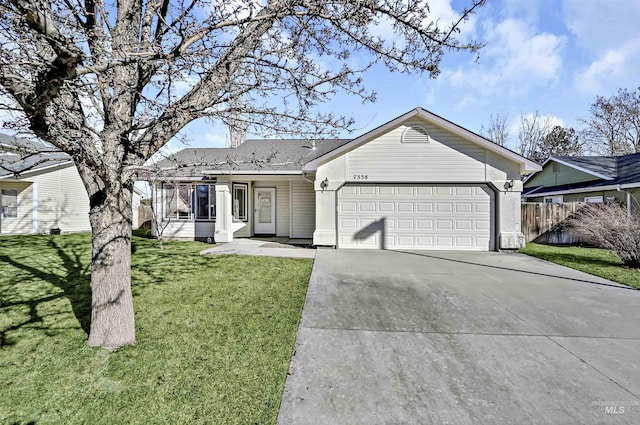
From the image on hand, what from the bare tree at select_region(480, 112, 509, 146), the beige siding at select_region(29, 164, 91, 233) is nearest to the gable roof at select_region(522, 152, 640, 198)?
the bare tree at select_region(480, 112, 509, 146)

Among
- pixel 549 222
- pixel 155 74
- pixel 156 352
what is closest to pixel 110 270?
pixel 156 352

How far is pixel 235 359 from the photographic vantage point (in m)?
3.18

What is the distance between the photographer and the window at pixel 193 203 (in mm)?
12161

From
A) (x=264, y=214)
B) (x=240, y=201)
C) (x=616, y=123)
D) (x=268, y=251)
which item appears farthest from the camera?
(x=616, y=123)

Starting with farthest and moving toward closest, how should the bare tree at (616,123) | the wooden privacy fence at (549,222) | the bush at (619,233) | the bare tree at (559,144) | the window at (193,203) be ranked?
the bare tree at (559,144), the bare tree at (616,123), the window at (193,203), the wooden privacy fence at (549,222), the bush at (619,233)

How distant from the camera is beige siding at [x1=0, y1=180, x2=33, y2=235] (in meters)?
14.4

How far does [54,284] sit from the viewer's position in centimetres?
551

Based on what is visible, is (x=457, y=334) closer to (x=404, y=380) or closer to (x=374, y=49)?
(x=404, y=380)

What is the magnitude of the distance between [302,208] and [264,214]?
1899 millimetres

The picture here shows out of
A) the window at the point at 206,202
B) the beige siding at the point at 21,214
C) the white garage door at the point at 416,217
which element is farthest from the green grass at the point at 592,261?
the beige siding at the point at 21,214

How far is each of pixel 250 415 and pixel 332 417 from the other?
0.70 metres

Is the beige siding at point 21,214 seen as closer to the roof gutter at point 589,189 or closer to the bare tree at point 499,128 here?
the roof gutter at point 589,189

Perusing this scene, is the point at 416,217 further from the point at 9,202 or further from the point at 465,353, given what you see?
the point at 9,202

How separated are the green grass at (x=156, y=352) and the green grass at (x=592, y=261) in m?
7.59
